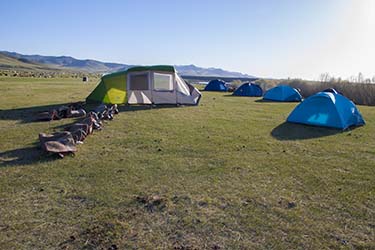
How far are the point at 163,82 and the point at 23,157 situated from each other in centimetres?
985

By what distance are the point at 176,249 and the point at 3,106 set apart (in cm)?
1422

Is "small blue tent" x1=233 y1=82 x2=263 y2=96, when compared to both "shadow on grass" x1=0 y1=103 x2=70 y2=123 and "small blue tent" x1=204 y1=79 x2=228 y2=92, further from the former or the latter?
"shadow on grass" x1=0 y1=103 x2=70 y2=123

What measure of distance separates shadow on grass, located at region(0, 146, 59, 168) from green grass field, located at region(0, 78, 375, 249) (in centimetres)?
2

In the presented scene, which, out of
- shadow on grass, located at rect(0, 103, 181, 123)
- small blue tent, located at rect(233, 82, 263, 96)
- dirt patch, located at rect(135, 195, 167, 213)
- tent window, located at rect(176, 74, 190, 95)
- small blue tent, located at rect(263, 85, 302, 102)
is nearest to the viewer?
dirt patch, located at rect(135, 195, 167, 213)

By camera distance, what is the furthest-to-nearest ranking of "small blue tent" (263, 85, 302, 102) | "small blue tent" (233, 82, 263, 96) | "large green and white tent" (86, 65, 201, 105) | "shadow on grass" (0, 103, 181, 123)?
"small blue tent" (233, 82, 263, 96) → "small blue tent" (263, 85, 302, 102) → "large green and white tent" (86, 65, 201, 105) → "shadow on grass" (0, 103, 181, 123)

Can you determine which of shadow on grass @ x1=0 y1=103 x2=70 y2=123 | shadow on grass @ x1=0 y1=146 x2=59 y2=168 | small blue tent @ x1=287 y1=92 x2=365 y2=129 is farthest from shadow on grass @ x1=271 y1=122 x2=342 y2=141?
shadow on grass @ x1=0 y1=103 x2=70 y2=123

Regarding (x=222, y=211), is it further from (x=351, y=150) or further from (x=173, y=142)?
(x=351, y=150)

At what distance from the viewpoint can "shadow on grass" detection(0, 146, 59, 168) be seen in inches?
252

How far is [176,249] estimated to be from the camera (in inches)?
141

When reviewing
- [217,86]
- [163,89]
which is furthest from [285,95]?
[217,86]

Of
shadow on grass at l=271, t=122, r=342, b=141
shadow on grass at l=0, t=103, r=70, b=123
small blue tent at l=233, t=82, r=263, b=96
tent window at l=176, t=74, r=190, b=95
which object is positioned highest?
tent window at l=176, t=74, r=190, b=95

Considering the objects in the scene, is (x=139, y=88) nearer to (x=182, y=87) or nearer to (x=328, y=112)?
(x=182, y=87)

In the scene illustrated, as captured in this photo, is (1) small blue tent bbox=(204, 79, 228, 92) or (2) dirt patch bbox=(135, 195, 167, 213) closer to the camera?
(2) dirt patch bbox=(135, 195, 167, 213)

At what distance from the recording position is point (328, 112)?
11.2 metres
